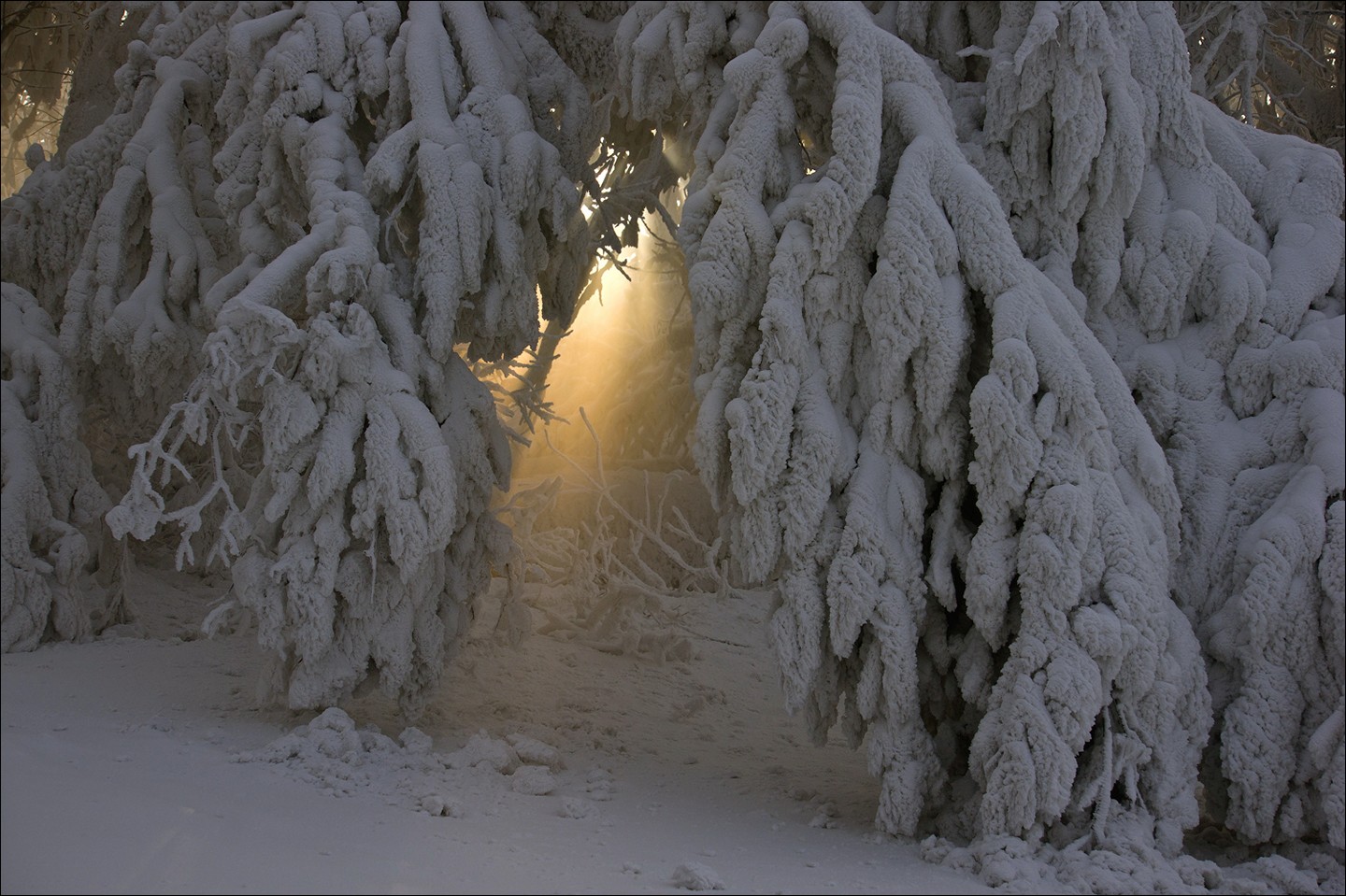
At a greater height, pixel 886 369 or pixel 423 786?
pixel 886 369

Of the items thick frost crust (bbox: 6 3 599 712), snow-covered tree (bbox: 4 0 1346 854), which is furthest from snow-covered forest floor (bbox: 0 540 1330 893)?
thick frost crust (bbox: 6 3 599 712)

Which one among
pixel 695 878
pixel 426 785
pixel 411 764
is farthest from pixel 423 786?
pixel 695 878

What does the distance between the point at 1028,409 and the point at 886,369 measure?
55 centimetres

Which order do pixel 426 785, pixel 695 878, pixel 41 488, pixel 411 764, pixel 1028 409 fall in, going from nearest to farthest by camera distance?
pixel 695 878, pixel 1028 409, pixel 426 785, pixel 411 764, pixel 41 488

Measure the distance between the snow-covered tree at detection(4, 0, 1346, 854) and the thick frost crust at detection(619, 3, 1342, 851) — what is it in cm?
2

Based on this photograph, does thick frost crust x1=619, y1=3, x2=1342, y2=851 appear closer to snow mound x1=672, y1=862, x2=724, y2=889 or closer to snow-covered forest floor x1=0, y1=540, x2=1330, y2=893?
snow-covered forest floor x1=0, y1=540, x2=1330, y2=893

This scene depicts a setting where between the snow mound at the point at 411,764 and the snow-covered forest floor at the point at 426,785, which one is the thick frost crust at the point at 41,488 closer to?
the snow-covered forest floor at the point at 426,785

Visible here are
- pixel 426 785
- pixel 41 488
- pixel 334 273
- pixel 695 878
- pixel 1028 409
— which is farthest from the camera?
pixel 41 488

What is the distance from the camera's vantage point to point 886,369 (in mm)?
4668

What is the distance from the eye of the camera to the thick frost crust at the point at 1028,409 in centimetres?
435

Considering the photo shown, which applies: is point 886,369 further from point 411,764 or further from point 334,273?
point 411,764

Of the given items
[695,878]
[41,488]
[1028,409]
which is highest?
[1028,409]

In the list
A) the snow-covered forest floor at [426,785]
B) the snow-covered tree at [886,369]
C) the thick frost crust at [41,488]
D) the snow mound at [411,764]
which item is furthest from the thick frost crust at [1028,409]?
the thick frost crust at [41,488]

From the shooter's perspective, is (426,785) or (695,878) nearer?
(695,878)
